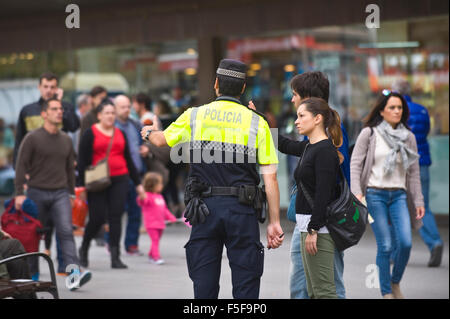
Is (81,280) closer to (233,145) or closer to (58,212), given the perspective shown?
(58,212)

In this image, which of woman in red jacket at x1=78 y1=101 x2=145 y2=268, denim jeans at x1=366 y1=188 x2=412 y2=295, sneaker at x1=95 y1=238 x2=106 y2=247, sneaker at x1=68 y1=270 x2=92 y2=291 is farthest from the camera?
sneaker at x1=95 y1=238 x2=106 y2=247

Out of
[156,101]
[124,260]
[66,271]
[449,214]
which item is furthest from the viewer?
[156,101]

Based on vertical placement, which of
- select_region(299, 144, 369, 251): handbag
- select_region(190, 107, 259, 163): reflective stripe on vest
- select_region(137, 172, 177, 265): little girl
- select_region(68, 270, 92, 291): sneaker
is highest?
select_region(190, 107, 259, 163): reflective stripe on vest

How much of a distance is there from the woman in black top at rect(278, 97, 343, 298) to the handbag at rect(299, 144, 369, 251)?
38 mm

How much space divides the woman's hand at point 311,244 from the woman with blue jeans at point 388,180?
188cm

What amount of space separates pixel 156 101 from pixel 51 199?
28.6ft

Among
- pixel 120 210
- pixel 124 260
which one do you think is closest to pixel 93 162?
pixel 120 210

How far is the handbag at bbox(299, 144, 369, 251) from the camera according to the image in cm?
559

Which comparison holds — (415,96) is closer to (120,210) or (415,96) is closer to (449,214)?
(449,214)

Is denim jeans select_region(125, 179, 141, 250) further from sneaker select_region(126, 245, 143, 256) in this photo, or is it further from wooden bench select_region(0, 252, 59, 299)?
wooden bench select_region(0, 252, 59, 299)

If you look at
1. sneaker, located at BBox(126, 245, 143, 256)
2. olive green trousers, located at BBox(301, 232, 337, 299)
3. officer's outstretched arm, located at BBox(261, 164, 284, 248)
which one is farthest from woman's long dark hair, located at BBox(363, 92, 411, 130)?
sneaker, located at BBox(126, 245, 143, 256)

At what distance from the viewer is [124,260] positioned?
1061 centimetres

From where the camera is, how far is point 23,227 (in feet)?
25.9

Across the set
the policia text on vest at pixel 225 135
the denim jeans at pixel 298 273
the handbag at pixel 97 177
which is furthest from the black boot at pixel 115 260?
the policia text on vest at pixel 225 135
